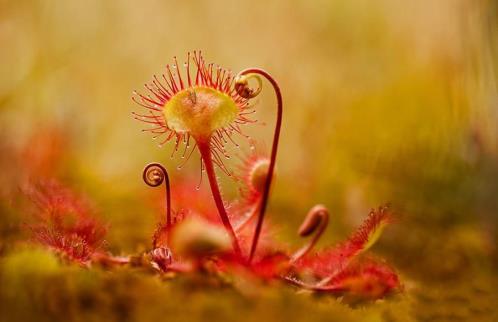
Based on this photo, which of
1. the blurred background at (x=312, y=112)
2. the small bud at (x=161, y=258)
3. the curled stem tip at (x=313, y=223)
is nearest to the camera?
the small bud at (x=161, y=258)

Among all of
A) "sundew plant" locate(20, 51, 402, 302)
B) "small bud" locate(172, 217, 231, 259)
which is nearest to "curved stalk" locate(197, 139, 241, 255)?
"sundew plant" locate(20, 51, 402, 302)

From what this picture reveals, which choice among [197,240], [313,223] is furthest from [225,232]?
[313,223]

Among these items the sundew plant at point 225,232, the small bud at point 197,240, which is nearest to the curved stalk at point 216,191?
the sundew plant at point 225,232

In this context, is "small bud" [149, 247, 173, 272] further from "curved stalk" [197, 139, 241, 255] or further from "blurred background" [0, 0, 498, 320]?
"blurred background" [0, 0, 498, 320]

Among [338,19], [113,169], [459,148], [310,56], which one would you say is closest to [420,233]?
[459,148]

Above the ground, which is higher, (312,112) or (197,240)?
(312,112)

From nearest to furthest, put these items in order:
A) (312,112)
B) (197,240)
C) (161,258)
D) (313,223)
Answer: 1. (197,240)
2. (161,258)
3. (313,223)
4. (312,112)

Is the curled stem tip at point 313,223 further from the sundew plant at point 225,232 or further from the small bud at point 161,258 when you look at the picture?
the small bud at point 161,258

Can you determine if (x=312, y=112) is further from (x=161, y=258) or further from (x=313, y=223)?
(x=161, y=258)

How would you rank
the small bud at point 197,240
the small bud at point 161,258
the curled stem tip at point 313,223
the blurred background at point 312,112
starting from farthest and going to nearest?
the blurred background at point 312,112, the curled stem tip at point 313,223, the small bud at point 161,258, the small bud at point 197,240
